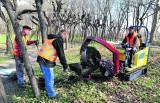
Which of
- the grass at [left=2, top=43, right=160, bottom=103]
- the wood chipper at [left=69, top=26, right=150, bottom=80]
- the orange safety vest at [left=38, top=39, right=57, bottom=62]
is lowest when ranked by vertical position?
the grass at [left=2, top=43, right=160, bottom=103]

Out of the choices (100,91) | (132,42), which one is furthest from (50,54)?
(132,42)

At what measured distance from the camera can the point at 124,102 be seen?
274 inches

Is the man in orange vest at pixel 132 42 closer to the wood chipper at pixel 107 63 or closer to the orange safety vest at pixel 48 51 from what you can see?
the wood chipper at pixel 107 63

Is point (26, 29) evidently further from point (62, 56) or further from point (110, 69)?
point (110, 69)

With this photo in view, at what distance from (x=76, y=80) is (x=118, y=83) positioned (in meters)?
1.53

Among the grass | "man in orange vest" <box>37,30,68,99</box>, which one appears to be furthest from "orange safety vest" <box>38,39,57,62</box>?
the grass

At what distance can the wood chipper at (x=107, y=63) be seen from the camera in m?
7.44

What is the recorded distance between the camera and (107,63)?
7949mm

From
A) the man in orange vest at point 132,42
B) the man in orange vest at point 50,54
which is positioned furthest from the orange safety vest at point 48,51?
the man in orange vest at point 132,42

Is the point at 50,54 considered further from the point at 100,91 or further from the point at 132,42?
the point at 132,42

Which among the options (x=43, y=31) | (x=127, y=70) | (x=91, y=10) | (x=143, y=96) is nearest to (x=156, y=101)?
(x=143, y=96)

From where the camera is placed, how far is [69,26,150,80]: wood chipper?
7.44 m

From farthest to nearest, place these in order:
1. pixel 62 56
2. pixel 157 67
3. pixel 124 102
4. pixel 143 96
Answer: pixel 157 67
pixel 143 96
pixel 124 102
pixel 62 56

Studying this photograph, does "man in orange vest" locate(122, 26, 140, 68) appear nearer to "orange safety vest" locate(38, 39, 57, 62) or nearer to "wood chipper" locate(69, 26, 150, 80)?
"wood chipper" locate(69, 26, 150, 80)
